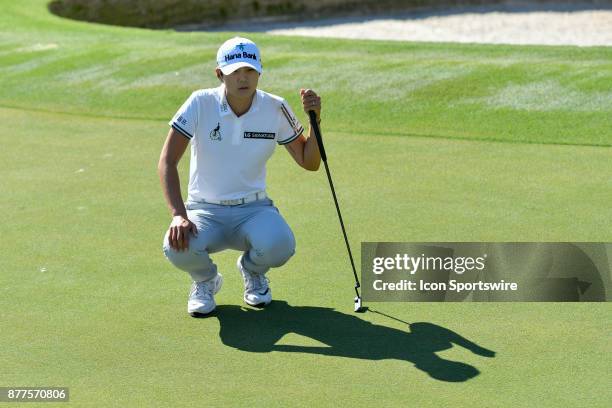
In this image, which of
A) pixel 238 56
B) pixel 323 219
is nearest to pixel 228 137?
pixel 238 56

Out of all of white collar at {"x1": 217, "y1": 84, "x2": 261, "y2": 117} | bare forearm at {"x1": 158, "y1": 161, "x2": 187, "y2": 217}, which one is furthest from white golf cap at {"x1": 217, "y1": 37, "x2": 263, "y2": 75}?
bare forearm at {"x1": 158, "y1": 161, "x2": 187, "y2": 217}

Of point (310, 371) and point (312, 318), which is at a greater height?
point (312, 318)

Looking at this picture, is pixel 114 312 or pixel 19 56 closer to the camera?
pixel 114 312

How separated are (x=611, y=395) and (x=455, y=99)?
7342 millimetres

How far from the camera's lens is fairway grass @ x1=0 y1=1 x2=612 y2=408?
5184 millimetres

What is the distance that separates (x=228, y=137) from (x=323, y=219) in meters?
1.91

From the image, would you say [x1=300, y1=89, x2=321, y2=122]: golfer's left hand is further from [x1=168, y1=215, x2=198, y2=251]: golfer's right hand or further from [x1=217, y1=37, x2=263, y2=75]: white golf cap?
[x1=168, y1=215, x2=198, y2=251]: golfer's right hand

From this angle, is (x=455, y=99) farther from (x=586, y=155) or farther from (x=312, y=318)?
(x=312, y=318)

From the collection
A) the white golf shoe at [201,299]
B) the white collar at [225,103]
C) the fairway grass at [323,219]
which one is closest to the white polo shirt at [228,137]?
the white collar at [225,103]

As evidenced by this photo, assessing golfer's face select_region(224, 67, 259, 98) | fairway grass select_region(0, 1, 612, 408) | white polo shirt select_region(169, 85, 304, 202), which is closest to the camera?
fairway grass select_region(0, 1, 612, 408)

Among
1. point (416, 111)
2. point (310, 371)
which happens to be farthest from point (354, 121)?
point (310, 371)

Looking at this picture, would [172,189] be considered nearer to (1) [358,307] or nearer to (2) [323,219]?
(1) [358,307]

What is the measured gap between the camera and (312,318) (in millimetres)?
6023

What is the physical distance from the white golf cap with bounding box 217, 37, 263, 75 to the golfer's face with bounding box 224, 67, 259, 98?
50 millimetres
